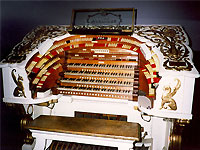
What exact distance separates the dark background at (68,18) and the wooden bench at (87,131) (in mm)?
996

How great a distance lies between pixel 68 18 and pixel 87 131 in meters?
1.89

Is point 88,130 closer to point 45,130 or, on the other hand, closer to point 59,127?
point 59,127

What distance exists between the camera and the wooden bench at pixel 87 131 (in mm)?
1922

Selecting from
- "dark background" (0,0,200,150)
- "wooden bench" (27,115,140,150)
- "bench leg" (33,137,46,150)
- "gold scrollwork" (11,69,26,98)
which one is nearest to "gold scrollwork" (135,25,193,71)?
"dark background" (0,0,200,150)

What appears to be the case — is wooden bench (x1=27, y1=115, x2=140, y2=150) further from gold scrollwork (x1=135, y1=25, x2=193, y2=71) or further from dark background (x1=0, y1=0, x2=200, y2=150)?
dark background (x1=0, y1=0, x2=200, y2=150)

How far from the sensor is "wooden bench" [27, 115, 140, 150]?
1922 mm

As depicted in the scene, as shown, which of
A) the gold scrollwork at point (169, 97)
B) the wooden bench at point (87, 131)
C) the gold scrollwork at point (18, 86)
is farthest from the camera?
the gold scrollwork at point (18, 86)

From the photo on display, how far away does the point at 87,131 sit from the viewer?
1.99 metres

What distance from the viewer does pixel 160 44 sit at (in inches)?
79.8

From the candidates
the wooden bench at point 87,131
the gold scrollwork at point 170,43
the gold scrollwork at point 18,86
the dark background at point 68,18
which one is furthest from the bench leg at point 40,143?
the gold scrollwork at point 170,43

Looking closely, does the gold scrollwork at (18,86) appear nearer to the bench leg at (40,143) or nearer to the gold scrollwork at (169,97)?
the bench leg at (40,143)

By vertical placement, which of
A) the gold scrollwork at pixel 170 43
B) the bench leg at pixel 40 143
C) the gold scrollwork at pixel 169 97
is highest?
the gold scrollwork at pixel 170 43

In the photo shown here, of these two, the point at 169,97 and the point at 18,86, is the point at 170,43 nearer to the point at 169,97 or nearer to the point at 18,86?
the point at 169,97

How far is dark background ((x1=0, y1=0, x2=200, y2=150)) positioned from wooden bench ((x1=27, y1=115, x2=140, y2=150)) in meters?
1.00
